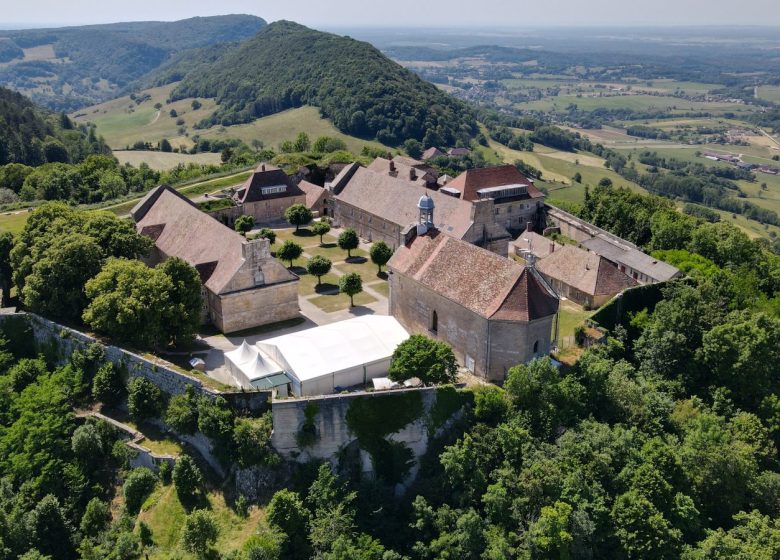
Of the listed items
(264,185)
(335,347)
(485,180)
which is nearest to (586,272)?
(485,180)

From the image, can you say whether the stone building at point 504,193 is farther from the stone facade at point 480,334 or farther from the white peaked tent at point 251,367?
the white peaked tent at point 251,367

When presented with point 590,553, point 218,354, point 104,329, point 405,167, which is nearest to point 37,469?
point 104,329

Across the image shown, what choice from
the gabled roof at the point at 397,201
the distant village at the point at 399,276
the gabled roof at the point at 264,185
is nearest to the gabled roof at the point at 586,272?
the distant village at the point at 399,276

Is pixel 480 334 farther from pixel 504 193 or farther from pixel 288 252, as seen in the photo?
pixel 504 193

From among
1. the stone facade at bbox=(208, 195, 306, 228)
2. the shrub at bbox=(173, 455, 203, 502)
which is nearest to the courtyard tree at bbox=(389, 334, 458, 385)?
the shrub at bbox=(173, 455, 203, 502)

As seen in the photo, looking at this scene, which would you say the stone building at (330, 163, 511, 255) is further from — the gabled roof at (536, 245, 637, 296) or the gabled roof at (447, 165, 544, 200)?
the gabled roof at (536, 245, 637, 296)
